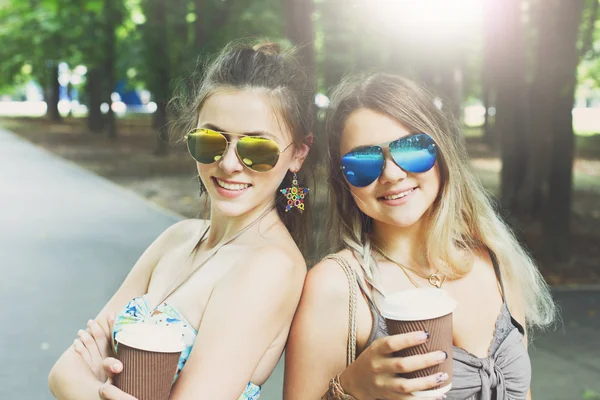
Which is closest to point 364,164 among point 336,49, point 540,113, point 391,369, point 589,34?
point 391,369

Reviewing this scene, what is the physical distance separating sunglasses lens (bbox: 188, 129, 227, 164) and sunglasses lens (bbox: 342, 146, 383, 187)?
1.26ft

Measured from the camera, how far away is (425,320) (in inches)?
73.8

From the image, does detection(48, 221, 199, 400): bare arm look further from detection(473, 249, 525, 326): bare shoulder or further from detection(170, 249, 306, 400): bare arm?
detection(473, 249, 525, 326): bare shoulder

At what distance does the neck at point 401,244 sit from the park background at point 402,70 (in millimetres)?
315

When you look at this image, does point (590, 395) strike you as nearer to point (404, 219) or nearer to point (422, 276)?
point (422, 276)

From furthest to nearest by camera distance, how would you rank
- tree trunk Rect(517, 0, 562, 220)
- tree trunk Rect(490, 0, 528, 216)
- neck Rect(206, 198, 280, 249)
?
tree trunk Rect(490, 0, 528, 216), tree trunk Rect(517, 0, 562, 220), neck Rect(206, 198, 280, 249)

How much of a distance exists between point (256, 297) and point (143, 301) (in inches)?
17.9

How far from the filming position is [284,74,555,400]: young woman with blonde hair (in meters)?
2.24

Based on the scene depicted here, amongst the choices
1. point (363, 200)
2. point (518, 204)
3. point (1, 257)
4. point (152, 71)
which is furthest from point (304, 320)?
point (152, 71)

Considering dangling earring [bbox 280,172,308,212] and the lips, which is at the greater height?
the lips

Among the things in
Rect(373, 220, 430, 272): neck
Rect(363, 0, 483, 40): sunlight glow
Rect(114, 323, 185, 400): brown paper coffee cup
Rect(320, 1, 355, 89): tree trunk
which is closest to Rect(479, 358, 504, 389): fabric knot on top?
Rect(373, 220, 430, 272): neck

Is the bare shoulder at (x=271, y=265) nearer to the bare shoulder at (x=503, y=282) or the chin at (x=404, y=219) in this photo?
the chin at (x=404, y=219)

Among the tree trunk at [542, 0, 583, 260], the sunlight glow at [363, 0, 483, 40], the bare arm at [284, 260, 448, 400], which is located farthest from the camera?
the sunlight glow at [363, 0, 483, 40]

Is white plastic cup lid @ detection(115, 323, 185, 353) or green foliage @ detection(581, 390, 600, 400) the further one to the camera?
green foliage @ detection(581, 390, 600, 400)
